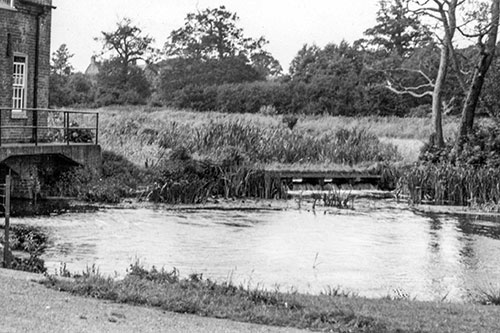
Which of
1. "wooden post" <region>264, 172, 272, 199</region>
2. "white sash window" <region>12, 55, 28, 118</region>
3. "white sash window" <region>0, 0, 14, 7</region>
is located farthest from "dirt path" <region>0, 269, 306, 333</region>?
"white sash window" <region>0, 0, 14, 7</region>

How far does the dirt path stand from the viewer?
29.5ft

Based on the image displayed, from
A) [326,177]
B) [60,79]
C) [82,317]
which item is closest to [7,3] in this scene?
[326,177]

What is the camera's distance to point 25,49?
29875 mm

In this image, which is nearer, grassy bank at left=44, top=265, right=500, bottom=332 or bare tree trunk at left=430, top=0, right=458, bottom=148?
grassy bank at left=44, top=265, right=500, bottom=332

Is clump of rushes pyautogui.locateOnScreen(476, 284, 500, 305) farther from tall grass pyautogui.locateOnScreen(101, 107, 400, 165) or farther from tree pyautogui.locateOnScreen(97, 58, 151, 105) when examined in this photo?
tree pyautogui.locateOnScreen(97, 58, 151, 105)

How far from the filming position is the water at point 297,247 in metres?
15.5

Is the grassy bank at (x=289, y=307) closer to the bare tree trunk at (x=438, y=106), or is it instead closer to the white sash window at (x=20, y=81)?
the white sash window at (x=20, y=81)

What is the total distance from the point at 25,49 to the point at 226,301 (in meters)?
21.3

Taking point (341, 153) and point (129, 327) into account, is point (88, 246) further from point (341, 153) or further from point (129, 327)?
point (341, 153)

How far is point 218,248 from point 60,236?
3.77 meters

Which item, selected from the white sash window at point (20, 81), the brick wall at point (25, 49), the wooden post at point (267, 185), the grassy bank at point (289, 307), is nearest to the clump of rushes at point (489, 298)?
the grassy bank at point (289, 307)

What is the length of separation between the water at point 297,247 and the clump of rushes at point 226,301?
198 centimetres

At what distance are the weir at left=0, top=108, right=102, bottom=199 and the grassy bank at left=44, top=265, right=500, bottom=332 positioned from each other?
50.4 ft

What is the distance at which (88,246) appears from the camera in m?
18.5
